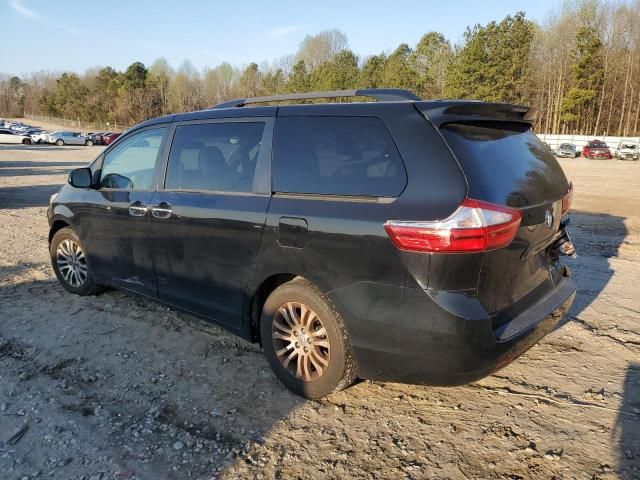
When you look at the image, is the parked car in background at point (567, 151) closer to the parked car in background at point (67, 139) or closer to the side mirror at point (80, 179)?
the parked car in background at point (67, 139)

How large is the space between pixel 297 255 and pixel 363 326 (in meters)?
0.62

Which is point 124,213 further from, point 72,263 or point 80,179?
point 72,263

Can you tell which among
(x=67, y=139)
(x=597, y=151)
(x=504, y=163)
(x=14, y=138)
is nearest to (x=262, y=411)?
(x=504, y=163)

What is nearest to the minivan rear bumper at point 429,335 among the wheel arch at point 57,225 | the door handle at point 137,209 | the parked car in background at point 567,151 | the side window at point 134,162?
the door handle at point 137,209

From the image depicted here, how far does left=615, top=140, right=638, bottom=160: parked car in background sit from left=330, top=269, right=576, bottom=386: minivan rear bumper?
44.6 m

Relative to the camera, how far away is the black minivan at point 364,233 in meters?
2.60

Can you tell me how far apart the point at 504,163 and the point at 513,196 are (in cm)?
24

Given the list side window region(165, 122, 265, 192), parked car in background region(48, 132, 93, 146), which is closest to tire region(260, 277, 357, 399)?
side window region(165, 122, 265, 192)

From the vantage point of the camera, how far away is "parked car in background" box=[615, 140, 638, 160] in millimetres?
39719

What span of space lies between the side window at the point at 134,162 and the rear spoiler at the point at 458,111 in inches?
94.8

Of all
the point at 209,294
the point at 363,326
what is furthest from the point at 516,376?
the point at 209,294

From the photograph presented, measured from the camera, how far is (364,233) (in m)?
2.77

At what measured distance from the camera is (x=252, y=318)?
3.51m

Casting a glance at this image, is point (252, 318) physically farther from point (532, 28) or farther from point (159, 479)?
point (532, 28)
